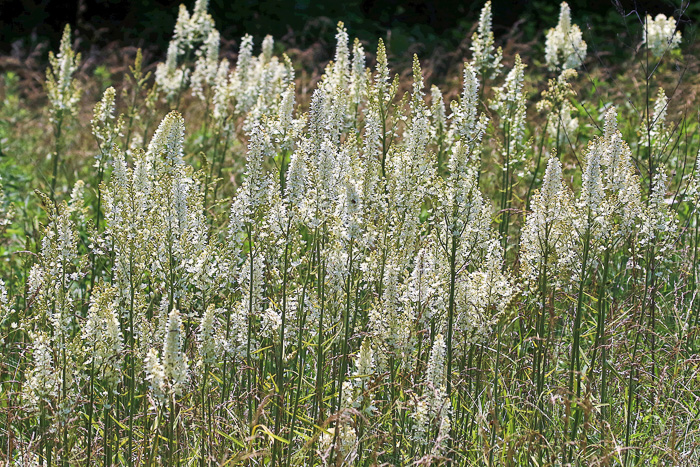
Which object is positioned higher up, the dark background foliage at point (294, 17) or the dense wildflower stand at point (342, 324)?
the dark background foliage at point (294, 17)

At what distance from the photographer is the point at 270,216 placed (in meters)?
3.26

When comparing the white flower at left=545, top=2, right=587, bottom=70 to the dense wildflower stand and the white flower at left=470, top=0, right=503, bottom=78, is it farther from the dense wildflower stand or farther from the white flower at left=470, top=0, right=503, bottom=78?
the dense wildflower stand

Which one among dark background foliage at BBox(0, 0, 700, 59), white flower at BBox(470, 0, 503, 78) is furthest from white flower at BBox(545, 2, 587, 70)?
dark background foliage at BBox(0, 0, 700, 59)

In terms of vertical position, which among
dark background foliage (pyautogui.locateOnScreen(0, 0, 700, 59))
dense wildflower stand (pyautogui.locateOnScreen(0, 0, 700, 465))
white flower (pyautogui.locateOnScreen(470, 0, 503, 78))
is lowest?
dense wildflower stand (pyautogui.locateOnScreen(0, 0, 700, 465))

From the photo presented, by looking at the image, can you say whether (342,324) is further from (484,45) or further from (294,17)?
(294,17)

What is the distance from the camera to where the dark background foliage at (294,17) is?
14977 mm

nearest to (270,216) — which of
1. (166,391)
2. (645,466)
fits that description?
(166,391)

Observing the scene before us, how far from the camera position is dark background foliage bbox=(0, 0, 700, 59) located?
15.0m

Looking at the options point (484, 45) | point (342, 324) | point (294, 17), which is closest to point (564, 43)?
point (484, 45)

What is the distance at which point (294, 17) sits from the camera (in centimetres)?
1588

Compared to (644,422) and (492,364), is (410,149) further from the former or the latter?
(644,422)

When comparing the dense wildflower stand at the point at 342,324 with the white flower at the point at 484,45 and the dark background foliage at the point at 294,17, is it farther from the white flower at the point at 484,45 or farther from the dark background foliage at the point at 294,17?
the dark background foliage at the point at 294,17

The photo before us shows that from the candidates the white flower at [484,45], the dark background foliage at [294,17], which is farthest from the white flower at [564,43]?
the dark background foliage at [294,17]

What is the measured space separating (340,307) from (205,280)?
0.61 meters
